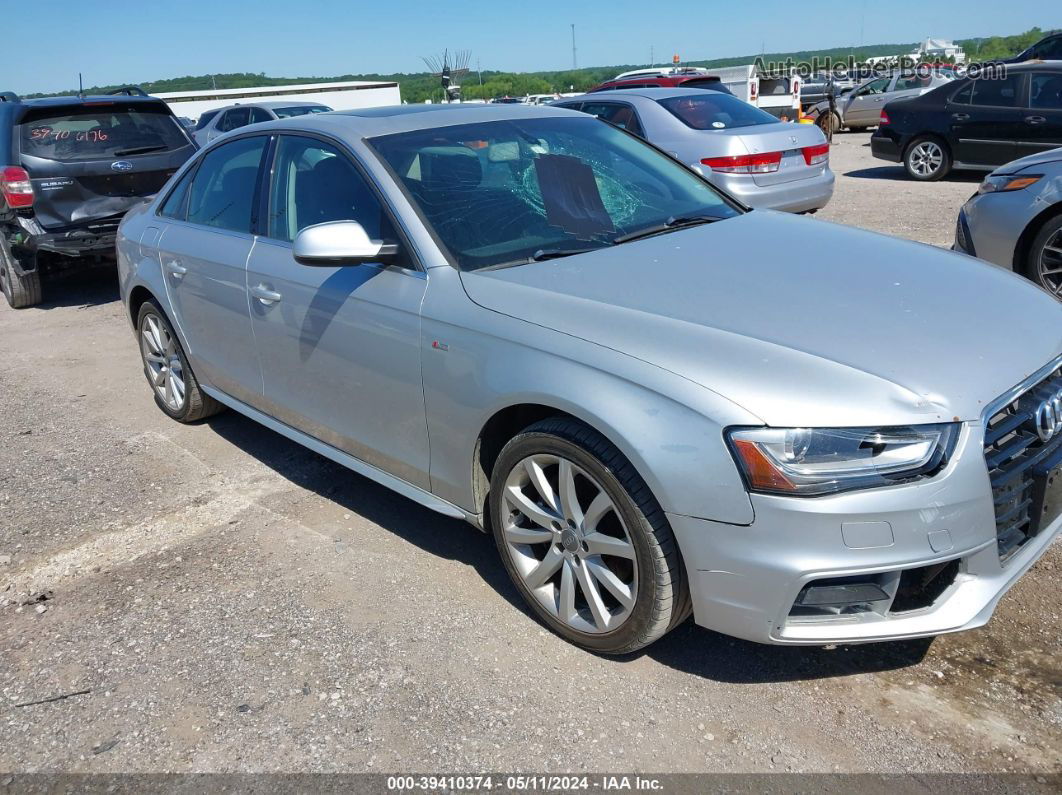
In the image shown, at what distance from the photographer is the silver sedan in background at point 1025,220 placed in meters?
5.59

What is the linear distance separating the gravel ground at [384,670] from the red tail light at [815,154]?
608 centimetres

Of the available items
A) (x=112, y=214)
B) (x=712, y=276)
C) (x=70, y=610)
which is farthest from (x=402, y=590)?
(x=112, y=214)

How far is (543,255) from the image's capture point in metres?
3.25

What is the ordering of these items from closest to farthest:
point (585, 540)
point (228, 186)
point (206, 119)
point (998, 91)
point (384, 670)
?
point (585, 540) → point (384, 670) → point (228, 186) → point (998, 91) → point (206, 119)

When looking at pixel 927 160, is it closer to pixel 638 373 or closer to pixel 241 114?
pixel 638 373

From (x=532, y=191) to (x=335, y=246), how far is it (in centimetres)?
84

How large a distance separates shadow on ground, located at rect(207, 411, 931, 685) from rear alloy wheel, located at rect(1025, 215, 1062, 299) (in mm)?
3698

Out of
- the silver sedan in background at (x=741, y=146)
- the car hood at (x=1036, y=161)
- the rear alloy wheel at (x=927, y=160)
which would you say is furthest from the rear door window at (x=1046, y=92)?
the car hood at (x=1036, y=161)

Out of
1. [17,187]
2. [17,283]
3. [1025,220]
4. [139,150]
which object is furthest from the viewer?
[17,283]

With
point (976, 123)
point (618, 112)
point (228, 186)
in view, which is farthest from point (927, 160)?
point (228, 186)

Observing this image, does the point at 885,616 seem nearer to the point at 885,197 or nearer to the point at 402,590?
the point at 402,590

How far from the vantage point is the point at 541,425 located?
2.81m

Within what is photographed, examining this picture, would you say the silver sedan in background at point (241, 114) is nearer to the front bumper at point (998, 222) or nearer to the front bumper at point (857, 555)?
the front bumper at point (998, 222)

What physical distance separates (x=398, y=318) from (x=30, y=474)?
2.72 metres
